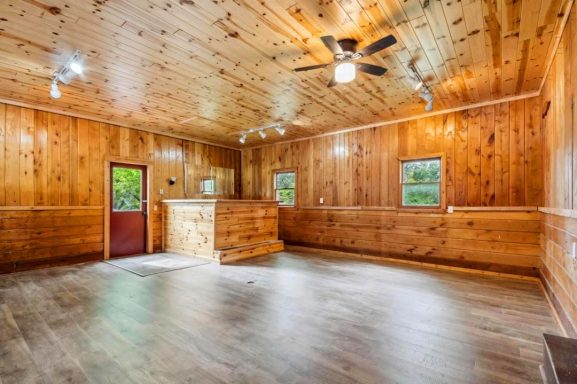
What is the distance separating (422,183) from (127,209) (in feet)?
19.9

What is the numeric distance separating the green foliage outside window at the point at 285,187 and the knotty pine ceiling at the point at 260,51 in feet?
8.55

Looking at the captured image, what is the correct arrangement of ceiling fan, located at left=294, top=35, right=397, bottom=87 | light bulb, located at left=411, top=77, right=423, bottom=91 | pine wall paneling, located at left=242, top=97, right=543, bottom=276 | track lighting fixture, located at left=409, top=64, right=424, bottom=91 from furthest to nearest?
1. pine wall paneling, located at left=242, top=97, right=543, bottom=276
2. light bulb, located at left=411, top=77, right=423, bottom=91
3. track lighting fixture, located at left=409, top=64, right=424, bottom=91
4. ceiling fan, located at left=294, top=35, right=397, bottom=87

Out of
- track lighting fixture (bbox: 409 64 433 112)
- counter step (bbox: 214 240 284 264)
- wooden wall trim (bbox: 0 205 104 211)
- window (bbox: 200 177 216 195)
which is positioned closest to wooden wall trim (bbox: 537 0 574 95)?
track lighting fixture (bbox: 409 64 433 112)

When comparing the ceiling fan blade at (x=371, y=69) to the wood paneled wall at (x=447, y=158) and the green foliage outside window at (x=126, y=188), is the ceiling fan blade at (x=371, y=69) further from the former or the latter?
the green foliage outside window at (x=126, y=188)

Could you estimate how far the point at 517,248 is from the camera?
4309mm

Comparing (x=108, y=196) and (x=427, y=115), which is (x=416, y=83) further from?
(x=108, y=196)

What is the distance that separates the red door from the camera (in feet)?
19.2

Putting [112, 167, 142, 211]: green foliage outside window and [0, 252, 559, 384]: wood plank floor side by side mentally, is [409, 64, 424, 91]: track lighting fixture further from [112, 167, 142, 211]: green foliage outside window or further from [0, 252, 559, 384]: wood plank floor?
[112, 167, 142, 211]: green foliage outside window

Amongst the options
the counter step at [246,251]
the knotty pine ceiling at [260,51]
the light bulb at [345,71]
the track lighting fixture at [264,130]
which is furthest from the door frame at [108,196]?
the light bulb at [345,71]

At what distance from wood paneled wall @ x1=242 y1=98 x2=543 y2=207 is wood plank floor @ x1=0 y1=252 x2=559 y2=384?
1499 mm

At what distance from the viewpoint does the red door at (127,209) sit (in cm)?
585

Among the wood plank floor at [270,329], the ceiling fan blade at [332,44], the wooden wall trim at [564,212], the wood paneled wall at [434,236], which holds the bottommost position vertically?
the wood plank floor at [270,329]

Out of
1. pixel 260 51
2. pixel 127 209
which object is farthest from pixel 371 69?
pixel 127 209

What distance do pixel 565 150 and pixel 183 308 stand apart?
411cm
